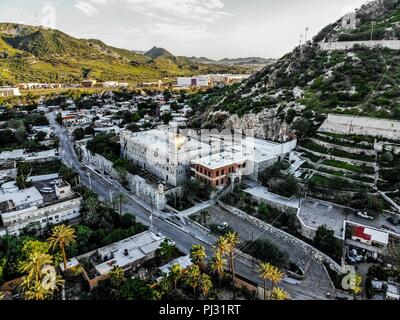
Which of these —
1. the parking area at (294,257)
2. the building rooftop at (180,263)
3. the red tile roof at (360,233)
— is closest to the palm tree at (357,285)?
the parking area at (294,257)

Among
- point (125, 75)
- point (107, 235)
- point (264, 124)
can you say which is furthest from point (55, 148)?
point (125, 75)

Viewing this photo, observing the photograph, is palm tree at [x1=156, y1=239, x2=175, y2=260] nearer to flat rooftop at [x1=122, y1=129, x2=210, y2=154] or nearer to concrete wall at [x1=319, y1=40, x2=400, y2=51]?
flat rooftop at [x1=122, y1=129, x2=210, y2=154]

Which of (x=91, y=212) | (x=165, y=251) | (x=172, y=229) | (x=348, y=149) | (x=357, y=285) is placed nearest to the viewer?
(x=357, y=285)

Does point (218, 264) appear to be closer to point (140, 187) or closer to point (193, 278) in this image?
point (193, 278)

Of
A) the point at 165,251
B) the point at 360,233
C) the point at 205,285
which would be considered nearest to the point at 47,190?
the point at 165,251

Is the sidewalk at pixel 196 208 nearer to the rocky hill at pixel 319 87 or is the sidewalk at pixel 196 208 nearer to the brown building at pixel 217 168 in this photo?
the brown building at pixel 217 168
